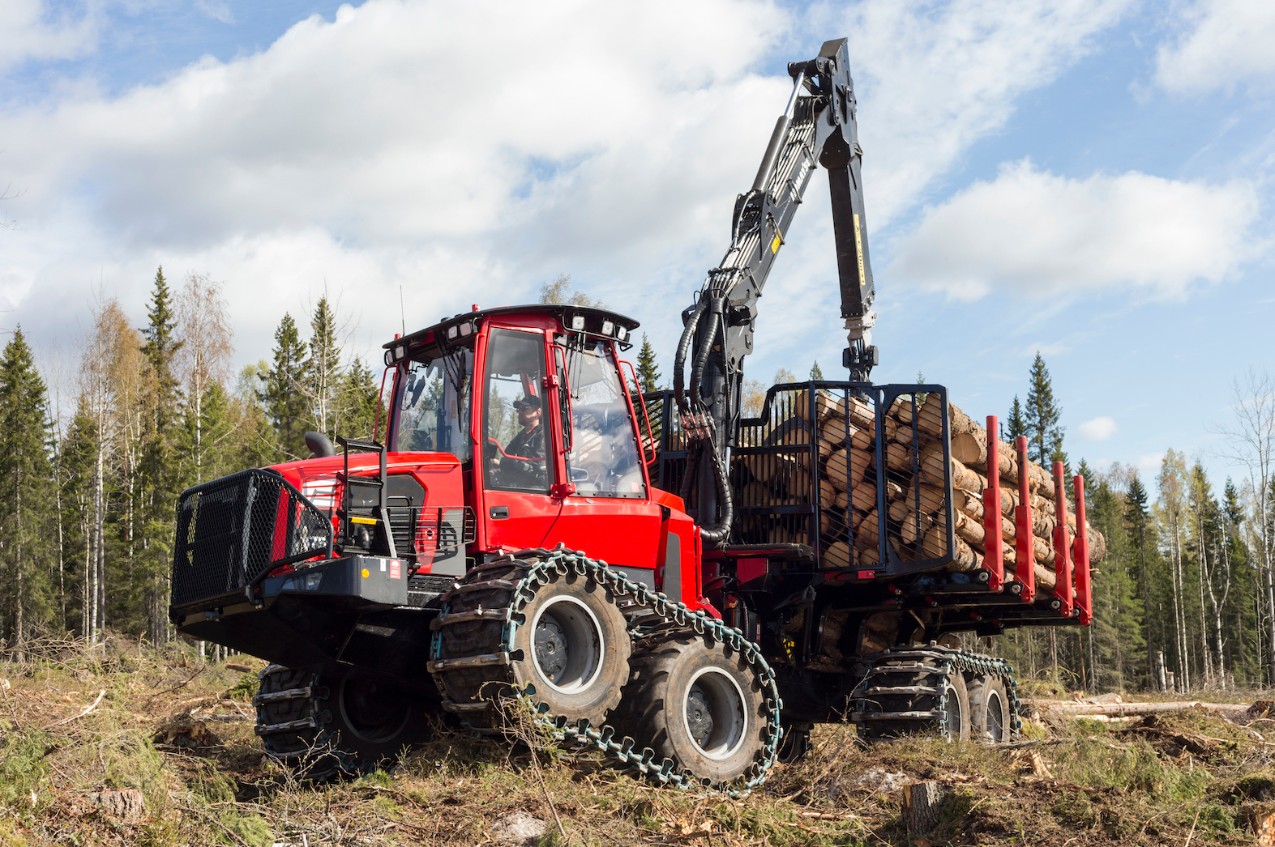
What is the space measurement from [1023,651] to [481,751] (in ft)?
150

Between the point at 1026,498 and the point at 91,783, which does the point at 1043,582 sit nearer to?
the point at 1026,498

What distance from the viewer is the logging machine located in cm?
812

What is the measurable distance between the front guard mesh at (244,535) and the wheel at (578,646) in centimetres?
154

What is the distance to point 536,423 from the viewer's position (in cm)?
919

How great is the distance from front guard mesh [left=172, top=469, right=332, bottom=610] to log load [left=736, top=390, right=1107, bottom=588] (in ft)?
17.1

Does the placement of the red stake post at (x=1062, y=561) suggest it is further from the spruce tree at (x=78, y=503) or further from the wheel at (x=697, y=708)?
the spruce tree at (x=78, y=503)

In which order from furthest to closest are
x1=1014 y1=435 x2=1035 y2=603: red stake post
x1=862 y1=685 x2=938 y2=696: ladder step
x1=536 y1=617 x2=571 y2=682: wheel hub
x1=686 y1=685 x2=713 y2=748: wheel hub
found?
1. x1=1014 y1=435 x2=1035 y2=603: red stake post
2. x1=862 y1=685 x2=938 y2=696: ladder step
3. x1=686 y1=685 x2=713 y2=748: wheel hub
4. x1=536 y1=617 x2=571 y2=682: wheel hub

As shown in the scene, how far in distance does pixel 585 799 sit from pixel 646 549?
9.02 ft

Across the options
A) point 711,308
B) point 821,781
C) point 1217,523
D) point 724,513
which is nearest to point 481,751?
point 821,781

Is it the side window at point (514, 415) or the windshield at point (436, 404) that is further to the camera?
the windshield at point (436, 404)

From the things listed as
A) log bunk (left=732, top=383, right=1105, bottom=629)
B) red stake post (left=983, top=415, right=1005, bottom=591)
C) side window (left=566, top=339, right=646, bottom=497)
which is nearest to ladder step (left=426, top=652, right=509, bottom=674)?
side window (left=566, top=339, right=646, bottom=497)

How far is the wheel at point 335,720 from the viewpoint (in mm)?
9539

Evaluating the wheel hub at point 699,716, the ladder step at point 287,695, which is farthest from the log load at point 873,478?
the ladder step at point 287,695

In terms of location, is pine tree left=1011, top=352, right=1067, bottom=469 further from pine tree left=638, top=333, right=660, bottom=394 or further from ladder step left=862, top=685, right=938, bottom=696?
ladder step left=862, top=685, right=938, bottom=696
